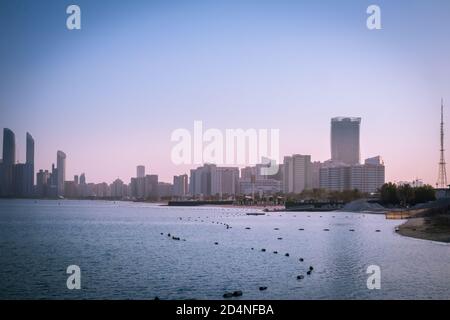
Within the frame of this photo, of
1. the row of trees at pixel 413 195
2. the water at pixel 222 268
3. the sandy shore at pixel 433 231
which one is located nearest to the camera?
the water at pixel 222 268

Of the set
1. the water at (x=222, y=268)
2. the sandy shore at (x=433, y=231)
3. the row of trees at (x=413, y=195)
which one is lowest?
the water at (x=222, y=268)

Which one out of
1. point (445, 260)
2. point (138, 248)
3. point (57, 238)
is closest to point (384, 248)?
point (445, 260)

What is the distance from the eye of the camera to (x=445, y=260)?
52031 mm

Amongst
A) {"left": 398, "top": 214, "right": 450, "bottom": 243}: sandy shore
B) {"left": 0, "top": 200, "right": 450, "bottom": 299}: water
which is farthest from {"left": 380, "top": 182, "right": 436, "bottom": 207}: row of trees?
{"left": 0, "top": 200, "right": 450, "bottom": 299}: water

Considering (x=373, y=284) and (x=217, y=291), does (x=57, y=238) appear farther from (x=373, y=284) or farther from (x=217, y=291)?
(x=373, y=284)

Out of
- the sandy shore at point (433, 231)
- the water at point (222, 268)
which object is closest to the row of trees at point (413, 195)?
the sandy shore at point (433, 231)

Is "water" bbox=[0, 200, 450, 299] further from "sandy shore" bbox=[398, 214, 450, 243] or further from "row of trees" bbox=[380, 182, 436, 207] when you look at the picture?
"row of trees" bbox=[380, 182, 436, 207]

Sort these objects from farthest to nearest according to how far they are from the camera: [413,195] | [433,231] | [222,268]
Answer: [413,195]
[433,231]
[222,268]

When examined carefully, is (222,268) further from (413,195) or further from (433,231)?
(413,195)

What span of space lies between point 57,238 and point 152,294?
53.4 metres

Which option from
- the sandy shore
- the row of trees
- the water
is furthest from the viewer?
the row of trees

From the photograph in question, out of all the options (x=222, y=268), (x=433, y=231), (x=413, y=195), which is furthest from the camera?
(x=413, y=195)

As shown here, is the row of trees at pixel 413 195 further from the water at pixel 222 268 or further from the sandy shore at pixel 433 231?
the water at pixel 222 268

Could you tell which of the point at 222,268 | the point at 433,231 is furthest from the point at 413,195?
the point at 222,268
